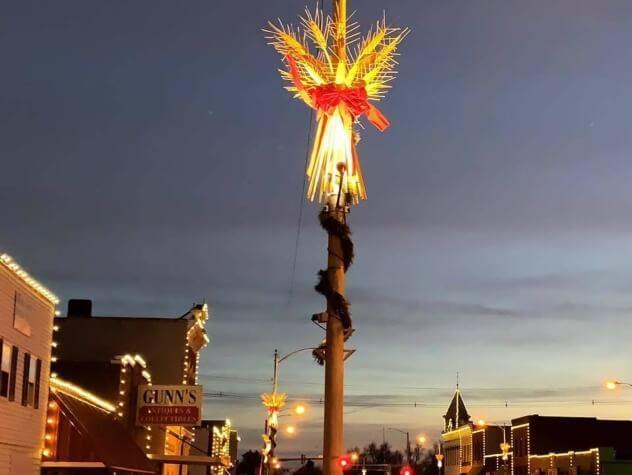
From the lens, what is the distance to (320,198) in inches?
562

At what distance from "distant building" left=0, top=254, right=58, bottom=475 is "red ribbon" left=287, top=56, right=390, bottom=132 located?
31.2 feet

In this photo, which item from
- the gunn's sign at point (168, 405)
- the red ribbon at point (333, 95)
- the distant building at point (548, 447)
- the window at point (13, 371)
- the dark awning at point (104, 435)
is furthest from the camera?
the distant building at point (548, 447)

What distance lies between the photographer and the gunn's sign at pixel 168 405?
Answer: 3562 cm

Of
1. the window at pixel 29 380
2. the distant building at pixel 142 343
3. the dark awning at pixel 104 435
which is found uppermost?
the distant building at pixel 142 343

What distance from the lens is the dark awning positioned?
2569 centimetres

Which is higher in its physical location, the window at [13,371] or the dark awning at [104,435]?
the window at [13,371]

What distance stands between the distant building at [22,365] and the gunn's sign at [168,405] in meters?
10.6

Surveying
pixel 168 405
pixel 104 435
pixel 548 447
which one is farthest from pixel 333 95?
pixel 548 447

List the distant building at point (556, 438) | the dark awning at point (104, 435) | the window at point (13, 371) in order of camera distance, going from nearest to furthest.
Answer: the window at point (13, 371) < the dark awning at point (104, 435) < the distant building at point (556, 438)

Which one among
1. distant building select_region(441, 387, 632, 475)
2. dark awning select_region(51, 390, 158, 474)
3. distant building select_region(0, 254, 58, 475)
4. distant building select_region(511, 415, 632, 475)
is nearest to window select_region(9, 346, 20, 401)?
distant building select_region(0, 254, 58, 475)

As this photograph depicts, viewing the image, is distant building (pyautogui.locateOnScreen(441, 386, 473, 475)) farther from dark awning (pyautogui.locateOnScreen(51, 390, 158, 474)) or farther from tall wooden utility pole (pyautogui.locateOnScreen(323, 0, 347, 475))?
tall wooden utility pole (pyautogui.locateOnScreen(323, 0, 347, 475))

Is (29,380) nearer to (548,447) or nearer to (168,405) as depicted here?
(168,405)

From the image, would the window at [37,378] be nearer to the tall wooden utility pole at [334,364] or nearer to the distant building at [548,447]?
the tall wooden utility pole at [334,364]

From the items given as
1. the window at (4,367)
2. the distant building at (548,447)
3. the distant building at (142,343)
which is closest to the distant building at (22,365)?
the window at (4,367)
